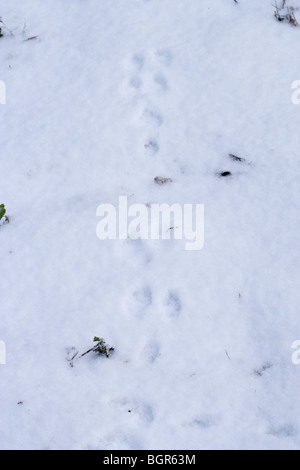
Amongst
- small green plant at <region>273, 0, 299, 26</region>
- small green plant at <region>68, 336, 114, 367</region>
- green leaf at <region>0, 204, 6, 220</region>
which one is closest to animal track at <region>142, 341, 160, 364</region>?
small green plant at <region>68, 336, 114, 367</region>

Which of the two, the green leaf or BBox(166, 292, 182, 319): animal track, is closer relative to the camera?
BBox(166, 292, 182, 319): animal track

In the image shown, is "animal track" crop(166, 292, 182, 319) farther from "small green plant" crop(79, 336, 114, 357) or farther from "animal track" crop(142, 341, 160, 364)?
"small green plant" crop(79, 336, 114, 357)

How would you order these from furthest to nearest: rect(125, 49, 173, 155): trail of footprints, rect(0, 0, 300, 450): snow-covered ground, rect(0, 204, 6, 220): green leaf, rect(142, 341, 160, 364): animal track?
rect(125, 49, 173, 155): trail of footprints → rect(0, 204, 6, 220): green leaf → rect(142, 341, 160, 364): animal track → rect(0, 0, 300, 450): snow-covered ground

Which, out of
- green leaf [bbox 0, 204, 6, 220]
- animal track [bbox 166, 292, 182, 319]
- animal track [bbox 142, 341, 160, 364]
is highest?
green leaf [bbox 0, 204, 6, 220]

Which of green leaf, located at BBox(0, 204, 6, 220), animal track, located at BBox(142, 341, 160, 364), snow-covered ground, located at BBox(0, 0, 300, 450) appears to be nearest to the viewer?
snow-covered ground, located at BBox(0, 0, 300, 450)

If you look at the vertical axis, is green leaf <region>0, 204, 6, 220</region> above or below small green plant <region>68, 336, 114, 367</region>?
above

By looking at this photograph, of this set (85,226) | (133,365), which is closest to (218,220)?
(85,226)

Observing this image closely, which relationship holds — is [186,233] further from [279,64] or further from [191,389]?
[279,64]
